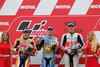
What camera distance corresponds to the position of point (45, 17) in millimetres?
4098

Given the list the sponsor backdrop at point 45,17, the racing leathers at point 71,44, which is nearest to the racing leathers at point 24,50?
the sponsor backdrop at point 45,17

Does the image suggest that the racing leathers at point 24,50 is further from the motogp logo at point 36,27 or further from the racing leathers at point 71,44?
the racing leathers at point 71,44

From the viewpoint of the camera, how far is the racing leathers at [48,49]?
149 inches

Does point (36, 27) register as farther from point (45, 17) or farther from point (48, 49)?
point (48, 49)

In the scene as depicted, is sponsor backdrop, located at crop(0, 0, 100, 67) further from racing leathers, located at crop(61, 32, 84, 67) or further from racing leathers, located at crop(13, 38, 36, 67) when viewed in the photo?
racing leathers, located at crop(13, 38, 36, 67)

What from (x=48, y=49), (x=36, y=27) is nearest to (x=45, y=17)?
(x=36, y=27)

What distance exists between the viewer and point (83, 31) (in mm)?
4094

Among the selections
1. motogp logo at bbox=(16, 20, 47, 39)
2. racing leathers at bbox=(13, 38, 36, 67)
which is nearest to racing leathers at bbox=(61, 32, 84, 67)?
motogp logo at bbox=(16, 20, 47, 39)

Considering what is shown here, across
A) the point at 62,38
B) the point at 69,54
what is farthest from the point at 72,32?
the point at 69,54

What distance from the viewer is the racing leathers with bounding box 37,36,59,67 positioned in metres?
3.78

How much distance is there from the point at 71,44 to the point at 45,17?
91 cm

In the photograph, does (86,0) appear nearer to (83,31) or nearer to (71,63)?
(83,31)

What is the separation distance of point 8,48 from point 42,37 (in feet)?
2.73

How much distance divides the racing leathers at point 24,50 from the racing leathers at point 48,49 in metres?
0.29
